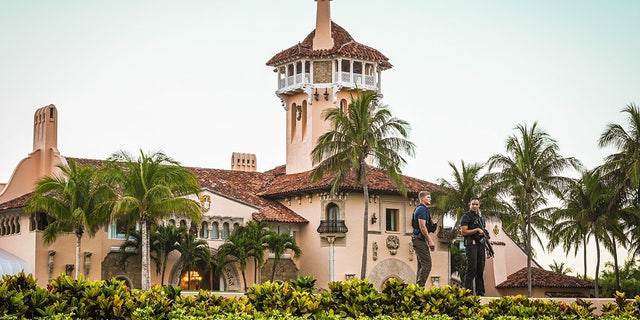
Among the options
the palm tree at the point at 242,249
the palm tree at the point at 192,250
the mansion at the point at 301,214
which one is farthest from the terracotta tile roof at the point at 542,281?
the palm tree at the point at 192,250

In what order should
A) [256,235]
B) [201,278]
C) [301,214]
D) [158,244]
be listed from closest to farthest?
[158,244]
[256,235]
[201,278]
[301,214]

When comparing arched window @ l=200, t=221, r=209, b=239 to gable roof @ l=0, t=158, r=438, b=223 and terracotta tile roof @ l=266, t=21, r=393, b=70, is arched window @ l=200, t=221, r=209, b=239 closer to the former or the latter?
gable roof @ l=0, t=158, r=438, b=223

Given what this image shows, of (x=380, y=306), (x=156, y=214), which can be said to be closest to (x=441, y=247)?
(x=156, y=214)

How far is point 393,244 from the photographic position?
5816 centimetres

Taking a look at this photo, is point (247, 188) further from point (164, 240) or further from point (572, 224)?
point (572, 224)

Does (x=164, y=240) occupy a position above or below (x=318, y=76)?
below

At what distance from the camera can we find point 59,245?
51.3 m

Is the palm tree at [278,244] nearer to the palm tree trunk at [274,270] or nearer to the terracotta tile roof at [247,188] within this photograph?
the palm tree trunk at [274,270]

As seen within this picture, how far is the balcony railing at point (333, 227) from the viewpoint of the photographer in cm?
5656

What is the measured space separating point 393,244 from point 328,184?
4943 millimetres

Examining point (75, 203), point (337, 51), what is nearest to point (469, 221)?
point (75, 203)

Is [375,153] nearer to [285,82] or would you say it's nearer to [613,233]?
[285,82]

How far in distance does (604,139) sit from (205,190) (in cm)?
1965

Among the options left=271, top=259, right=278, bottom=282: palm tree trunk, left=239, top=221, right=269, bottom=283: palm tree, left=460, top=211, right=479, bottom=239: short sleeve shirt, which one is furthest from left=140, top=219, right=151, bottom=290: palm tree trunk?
left=460, top=211, right=479, bottom=239: short sleeve shirt
